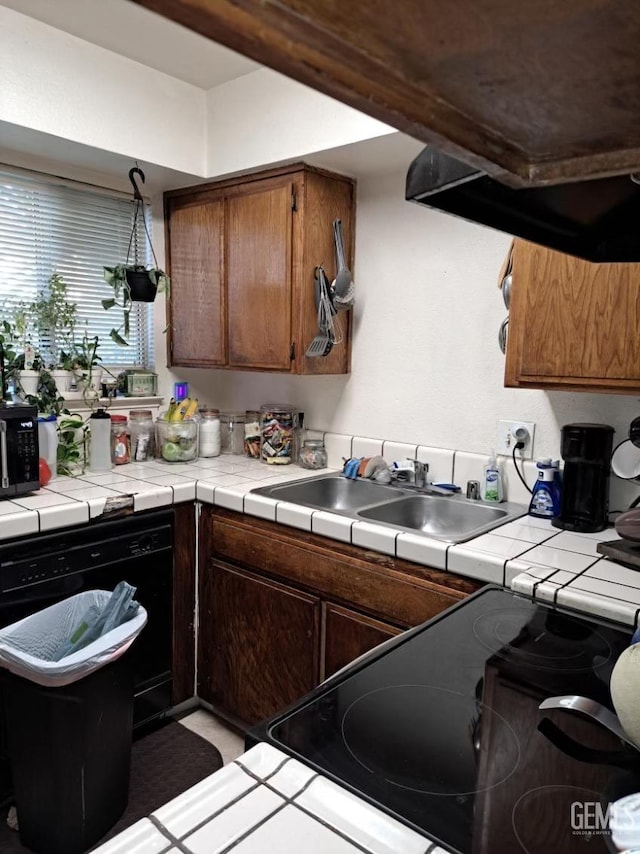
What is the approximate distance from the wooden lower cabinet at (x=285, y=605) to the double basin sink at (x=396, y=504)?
15 centimetres

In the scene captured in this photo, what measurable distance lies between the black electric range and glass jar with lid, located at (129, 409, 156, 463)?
183cm

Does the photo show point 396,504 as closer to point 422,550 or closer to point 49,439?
point 422,550

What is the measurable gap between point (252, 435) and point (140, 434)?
0.49 metres

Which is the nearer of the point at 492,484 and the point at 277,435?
the point at 492,484

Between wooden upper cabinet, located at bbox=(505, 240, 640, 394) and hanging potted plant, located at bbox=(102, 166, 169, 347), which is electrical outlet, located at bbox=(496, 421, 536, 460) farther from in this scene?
hanging potted plant, located at bbox=(102, 166, 169, 347)

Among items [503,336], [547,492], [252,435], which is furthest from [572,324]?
[252,435]

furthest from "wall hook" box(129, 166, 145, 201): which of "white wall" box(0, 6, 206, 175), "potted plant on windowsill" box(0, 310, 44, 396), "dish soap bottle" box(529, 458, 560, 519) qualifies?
"dish soap bottle" box(529, 458, 560, 519)

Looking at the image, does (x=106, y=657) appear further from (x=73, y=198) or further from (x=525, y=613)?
(x=73, y=198)

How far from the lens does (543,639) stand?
1.10 meters

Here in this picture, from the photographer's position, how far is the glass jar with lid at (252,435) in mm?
2752

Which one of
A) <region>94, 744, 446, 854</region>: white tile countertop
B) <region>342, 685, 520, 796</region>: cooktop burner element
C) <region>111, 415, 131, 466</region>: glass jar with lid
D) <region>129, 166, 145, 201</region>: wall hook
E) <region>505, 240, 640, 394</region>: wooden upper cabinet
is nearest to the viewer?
<region>94, 744, 446, 854</region>: white tile countertop

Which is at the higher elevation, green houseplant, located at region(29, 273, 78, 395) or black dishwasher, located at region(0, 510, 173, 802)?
green houseplant, located at region(29, 273, 78, 395)

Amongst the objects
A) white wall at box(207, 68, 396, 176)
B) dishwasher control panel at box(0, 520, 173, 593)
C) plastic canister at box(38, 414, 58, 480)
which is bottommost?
dishwasher control panel at box(0, 520, 173, 593)

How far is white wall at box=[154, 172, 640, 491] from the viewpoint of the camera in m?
2.10
